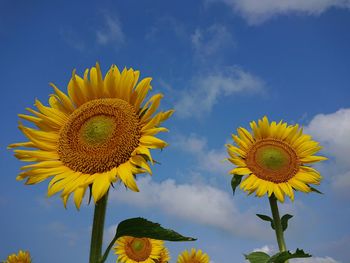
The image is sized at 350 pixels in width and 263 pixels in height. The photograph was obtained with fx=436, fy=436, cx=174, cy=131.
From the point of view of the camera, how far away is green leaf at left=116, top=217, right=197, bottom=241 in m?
3.53

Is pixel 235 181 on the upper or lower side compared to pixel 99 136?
upper

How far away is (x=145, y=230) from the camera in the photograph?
142 inches

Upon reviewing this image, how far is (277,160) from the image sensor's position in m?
8.31

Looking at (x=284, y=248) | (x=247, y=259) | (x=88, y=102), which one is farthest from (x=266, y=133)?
(x=88, y=102)

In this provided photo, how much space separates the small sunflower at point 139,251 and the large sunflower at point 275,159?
4.22 meters

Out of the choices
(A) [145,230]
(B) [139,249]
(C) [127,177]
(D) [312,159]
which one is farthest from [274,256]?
(B) [139,249]

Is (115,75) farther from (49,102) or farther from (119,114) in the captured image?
(49,102)

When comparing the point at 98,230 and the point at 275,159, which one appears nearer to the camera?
the point at 98,230

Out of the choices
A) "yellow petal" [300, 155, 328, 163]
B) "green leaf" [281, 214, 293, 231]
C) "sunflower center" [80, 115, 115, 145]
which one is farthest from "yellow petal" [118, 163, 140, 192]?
"yellow petal" [300, 155, 328, 163]

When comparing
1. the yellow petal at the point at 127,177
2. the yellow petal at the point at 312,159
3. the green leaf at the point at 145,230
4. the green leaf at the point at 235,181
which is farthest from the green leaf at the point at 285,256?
the yellow petal at the point at 127,177

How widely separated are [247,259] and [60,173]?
3.77m

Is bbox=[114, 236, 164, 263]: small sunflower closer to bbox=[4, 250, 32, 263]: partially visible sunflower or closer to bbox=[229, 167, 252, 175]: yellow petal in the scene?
bbox=[4, 250, 32, 263]: partially visible sunflower

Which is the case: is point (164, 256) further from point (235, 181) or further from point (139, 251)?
point (235, 181)

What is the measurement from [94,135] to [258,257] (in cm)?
386
